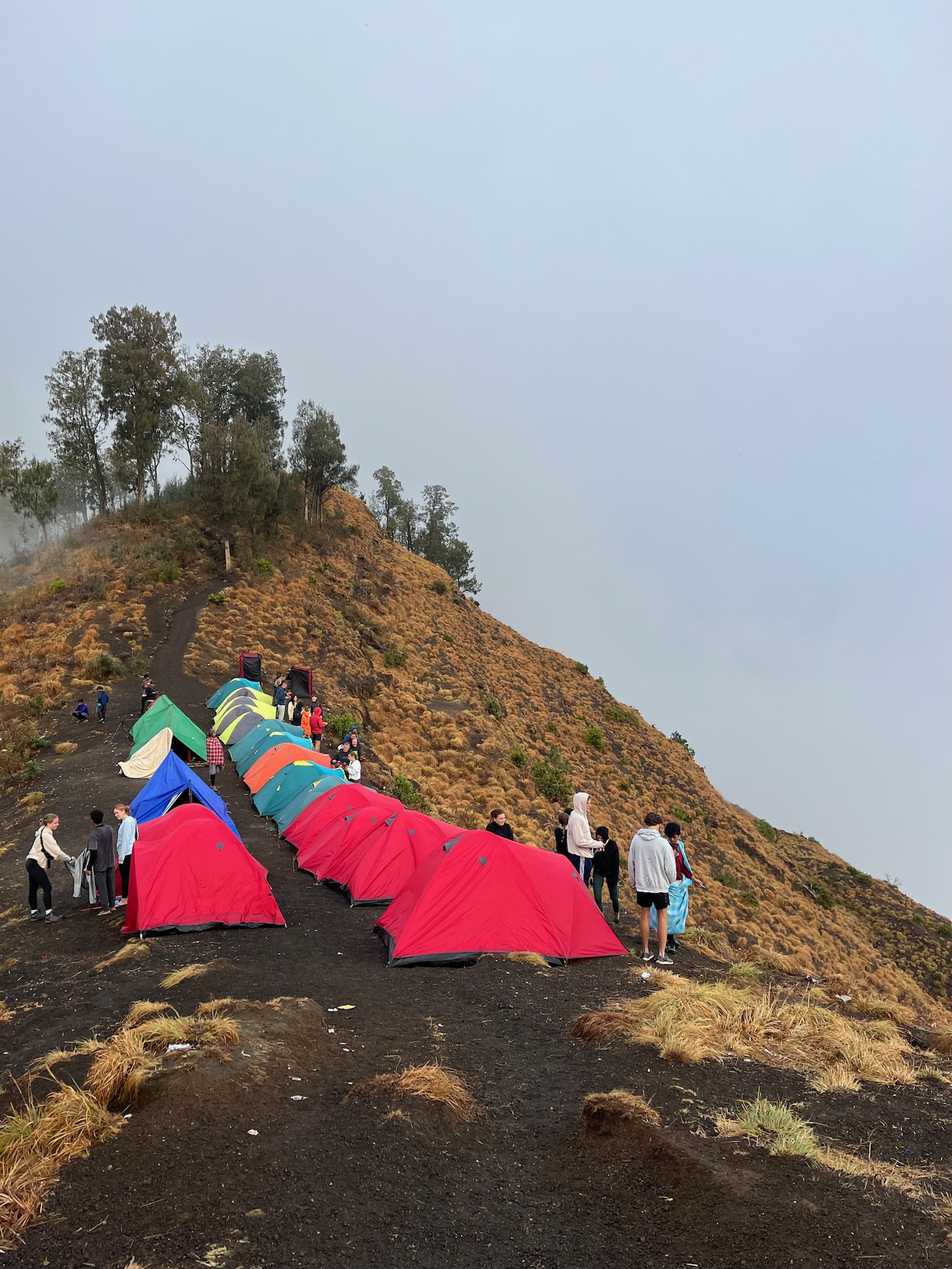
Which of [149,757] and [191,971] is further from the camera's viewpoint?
[149,757]

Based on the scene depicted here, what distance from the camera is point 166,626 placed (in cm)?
3666

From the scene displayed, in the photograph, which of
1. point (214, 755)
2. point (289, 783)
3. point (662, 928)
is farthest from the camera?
point (214, 755)

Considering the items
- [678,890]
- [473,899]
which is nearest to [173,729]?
[473,899]

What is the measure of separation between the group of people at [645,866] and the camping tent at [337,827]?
3410 mm

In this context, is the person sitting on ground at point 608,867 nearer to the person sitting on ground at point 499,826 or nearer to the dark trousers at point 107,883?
the person sitting on ground at point 499,826

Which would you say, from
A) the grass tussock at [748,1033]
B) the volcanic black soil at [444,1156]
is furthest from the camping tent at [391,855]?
the grass tussock at [748,1033]

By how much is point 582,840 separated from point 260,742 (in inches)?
532

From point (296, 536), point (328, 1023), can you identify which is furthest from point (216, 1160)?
point (296, 536)

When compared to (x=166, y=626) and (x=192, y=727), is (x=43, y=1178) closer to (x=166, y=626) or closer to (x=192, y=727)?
(x=192, y=727)

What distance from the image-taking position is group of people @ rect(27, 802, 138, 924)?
12.3 metres

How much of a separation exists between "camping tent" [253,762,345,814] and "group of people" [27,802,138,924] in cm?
560

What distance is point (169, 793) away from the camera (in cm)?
1575

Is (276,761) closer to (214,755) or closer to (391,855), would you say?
(214,755)

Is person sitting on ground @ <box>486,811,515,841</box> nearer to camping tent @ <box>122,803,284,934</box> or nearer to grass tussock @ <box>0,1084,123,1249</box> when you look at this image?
camping tent @ <box>122,803,284,934</box>
